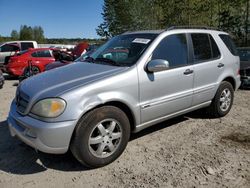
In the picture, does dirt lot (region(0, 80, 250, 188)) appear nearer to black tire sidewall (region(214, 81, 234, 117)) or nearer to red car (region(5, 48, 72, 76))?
black tire sidewall (region(214, 81, 234, 117))

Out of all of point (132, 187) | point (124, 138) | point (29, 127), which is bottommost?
point (132, 187)

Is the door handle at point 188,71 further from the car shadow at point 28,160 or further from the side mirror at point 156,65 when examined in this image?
the car shadow at point 28,160

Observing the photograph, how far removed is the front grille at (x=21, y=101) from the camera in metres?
3.62

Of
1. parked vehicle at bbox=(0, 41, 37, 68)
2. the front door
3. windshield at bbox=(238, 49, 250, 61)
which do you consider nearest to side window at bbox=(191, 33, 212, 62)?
the front door

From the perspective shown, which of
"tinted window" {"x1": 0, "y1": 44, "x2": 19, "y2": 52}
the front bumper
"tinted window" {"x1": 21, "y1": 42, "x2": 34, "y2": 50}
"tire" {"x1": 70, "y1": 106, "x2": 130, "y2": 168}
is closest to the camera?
the front bumper

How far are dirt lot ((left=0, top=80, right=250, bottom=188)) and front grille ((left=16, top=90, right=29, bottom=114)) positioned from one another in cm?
76

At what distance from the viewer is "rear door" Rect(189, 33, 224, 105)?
4904 mm

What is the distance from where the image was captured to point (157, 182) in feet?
11.0

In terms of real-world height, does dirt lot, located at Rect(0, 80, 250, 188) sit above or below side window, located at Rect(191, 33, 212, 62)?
below

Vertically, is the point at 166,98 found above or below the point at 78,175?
above

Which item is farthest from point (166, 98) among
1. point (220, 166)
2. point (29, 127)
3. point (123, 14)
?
point (123, 14)

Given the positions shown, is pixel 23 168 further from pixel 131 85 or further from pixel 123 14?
pixel 123 14

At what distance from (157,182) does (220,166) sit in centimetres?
91

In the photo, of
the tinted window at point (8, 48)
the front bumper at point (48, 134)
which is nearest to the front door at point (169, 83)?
the front bumper at point (48, 134)
